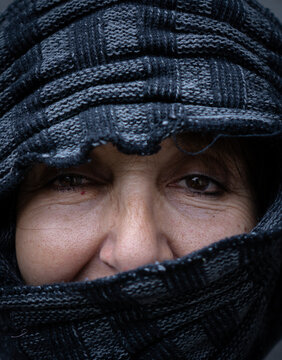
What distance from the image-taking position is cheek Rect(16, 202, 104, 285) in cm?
121

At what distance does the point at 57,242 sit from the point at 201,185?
0.47m

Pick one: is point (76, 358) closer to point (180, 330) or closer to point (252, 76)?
point (180, 330)

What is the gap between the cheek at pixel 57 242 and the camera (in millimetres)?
1206

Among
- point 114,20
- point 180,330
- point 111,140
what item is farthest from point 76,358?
point 114,20

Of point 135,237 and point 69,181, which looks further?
point 69,181

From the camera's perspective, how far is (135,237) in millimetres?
1119

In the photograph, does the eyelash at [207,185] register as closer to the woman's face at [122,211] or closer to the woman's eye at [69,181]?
the woman's face at [122,211]

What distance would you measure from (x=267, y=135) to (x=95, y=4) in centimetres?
61

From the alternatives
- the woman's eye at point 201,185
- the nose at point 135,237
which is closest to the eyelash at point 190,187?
the woman's eye at point 201,185

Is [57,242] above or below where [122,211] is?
below

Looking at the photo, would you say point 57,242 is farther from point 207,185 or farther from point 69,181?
point 207,185


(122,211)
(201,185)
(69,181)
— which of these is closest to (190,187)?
(201,185)

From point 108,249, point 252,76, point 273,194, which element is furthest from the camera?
point 273,194

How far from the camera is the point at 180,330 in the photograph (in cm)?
118
